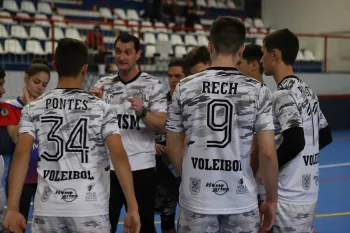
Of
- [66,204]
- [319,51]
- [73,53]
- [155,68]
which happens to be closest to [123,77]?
[73,53]

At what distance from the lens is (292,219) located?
3.40m

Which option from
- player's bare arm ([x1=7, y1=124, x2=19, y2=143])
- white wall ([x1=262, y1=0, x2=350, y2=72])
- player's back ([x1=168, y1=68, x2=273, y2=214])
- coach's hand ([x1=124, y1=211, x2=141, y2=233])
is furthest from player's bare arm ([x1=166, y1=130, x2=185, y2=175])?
white wall ([x1=262, y1=0, x2=350, y2=72])

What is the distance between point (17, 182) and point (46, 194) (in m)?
0.19

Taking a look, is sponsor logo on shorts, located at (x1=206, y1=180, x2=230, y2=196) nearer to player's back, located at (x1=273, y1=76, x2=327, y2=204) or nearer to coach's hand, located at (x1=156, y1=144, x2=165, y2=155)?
player's back, located at (x1=273, y1=76, x2=327, y2=204)

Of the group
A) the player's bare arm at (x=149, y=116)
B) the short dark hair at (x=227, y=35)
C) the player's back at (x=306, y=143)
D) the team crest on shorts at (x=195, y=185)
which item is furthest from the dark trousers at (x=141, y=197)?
the short dark hair at (x=227, y=35)

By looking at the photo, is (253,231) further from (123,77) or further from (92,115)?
(123,77)

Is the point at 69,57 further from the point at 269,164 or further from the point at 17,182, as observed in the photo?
the point at 269,164

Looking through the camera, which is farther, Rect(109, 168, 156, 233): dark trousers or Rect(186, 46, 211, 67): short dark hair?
Rect(186, 46, 211, 67): short dark hair

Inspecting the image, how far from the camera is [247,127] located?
2.91m

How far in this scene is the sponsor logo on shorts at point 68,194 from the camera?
302 cm

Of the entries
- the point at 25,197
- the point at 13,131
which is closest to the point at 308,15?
the point at 25,197

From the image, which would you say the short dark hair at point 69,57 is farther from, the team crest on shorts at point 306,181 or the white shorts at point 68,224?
the team crest on shorts at point 306,181

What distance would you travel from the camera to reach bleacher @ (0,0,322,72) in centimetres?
1220

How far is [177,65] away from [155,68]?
7.73 meters
